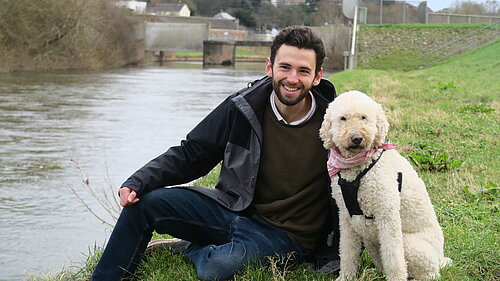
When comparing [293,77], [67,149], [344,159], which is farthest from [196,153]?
[67,149]

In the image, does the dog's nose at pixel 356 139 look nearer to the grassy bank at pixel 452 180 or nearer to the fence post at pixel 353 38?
the grassy bank at pixel 452 180

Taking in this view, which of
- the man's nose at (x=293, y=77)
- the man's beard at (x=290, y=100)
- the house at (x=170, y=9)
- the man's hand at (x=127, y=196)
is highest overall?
the house at (x=170, y=9)

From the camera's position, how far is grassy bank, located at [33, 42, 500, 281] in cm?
434

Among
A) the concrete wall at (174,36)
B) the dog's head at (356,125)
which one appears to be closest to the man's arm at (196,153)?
the dog's head at (356,125)

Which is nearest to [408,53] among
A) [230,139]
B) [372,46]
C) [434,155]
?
[372,46]

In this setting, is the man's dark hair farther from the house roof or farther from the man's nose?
the house roof

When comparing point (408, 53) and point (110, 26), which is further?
point (110, 26)

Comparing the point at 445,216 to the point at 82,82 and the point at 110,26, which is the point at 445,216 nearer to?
the point at 82,82

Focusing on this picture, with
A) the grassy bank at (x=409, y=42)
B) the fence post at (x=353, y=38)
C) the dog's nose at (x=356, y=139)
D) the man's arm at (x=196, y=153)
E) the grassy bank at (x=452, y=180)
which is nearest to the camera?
the dog's nose at (x=356, y=139)

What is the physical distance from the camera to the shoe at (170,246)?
4812 mm

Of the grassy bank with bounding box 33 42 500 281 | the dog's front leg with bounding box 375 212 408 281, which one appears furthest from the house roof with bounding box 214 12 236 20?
the dog's front leg with bounding box 375 212 408 281

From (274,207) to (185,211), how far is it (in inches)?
23.2

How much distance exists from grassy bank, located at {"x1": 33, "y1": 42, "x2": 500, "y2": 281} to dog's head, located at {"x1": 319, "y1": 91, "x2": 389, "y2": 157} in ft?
2.72

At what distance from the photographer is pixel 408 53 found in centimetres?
4294
